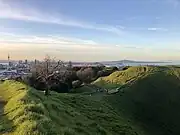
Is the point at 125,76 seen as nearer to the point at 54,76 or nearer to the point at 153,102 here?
the point at 153,102

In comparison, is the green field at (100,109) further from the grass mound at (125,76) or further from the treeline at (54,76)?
the treeline at (54,76)

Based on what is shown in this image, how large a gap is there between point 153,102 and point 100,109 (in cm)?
2581

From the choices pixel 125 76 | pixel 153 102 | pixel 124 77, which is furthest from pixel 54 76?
pixel 125 76

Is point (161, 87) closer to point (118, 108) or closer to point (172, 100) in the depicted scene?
point (172, 100)

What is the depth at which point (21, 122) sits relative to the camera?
19047mm

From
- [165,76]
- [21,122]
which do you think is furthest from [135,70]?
[21,122]

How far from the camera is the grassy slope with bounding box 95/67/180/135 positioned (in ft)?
176

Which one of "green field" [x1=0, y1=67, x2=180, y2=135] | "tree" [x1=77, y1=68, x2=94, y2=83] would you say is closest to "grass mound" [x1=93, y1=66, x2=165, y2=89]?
"green field" [x1=0, y1=67, x2=180, y2=135]

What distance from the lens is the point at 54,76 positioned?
56.7 m

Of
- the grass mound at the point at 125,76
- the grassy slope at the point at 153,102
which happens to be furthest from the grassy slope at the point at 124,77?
the grassy slope at the point at 153,102

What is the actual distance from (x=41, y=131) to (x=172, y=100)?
56.1 meters

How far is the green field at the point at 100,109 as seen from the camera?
19938mm

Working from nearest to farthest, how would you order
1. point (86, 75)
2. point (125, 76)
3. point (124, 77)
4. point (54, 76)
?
point (54, 76) < point (124, 77) < point (125, 76) < point (86, 75)

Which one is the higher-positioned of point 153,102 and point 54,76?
point 54,76
